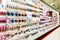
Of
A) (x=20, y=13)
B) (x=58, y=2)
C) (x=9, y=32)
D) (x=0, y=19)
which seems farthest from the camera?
(x=58, y=2)

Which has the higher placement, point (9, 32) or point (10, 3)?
point (10, 3)

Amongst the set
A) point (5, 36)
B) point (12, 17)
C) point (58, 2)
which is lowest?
point (5, 36)

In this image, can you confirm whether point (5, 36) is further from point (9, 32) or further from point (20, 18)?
point (20, 18)

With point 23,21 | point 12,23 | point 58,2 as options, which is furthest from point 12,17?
Answer: point 58,2

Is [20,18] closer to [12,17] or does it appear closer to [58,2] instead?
[12,17]

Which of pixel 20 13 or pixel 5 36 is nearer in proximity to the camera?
pixel 5 36

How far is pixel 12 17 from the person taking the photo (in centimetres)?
76

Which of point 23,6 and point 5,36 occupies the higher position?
point 23,6

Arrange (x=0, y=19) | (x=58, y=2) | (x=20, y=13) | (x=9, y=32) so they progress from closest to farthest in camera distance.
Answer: (x=0, y=19)
(x=9, y=32)
(x=20, y=13)
(x=58, y=2)

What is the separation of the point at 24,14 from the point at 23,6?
0.21 ft

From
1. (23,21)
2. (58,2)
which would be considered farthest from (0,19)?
(58,2)

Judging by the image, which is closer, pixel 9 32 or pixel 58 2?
pixel 9 32

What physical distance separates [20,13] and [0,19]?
0.84 feet

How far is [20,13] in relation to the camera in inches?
34.2
